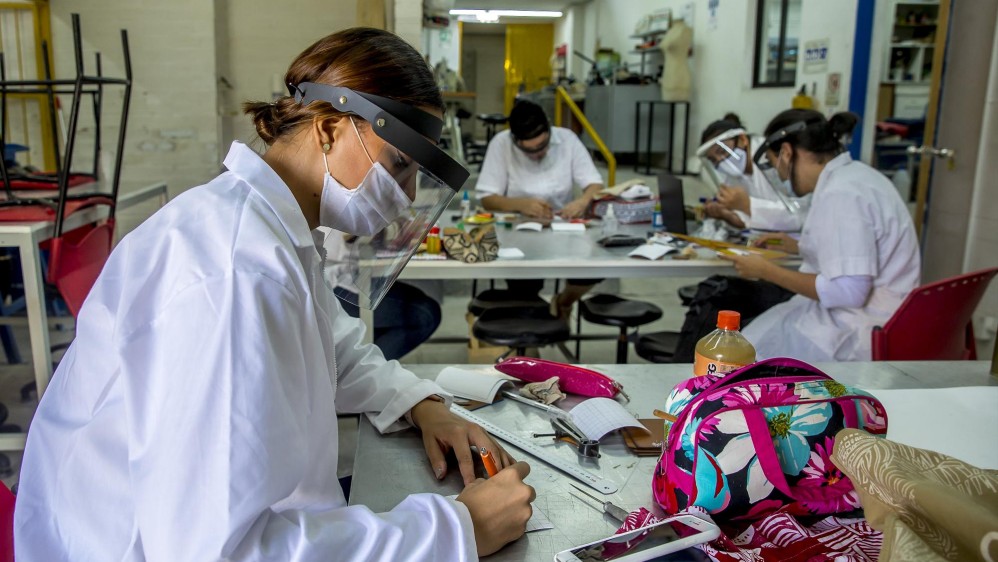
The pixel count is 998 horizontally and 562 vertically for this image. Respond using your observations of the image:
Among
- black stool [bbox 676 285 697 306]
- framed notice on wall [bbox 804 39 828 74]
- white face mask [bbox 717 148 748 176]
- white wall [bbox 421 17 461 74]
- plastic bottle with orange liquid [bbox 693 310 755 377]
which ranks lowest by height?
black stool [bbox 676 285 697 306]

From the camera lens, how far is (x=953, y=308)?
2051 mm

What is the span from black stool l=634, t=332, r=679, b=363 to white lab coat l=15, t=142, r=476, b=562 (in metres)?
1.93

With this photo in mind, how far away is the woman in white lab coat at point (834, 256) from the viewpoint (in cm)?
229

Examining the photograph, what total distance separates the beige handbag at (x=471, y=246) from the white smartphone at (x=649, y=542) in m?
1.75

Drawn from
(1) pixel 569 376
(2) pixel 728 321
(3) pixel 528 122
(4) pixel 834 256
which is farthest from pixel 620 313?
(2) pixel 728 321

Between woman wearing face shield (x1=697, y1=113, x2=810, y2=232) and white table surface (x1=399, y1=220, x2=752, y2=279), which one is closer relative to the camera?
white table surface (x1=399, y1=220, x2=752, y2=279)

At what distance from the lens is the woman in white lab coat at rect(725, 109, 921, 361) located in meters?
2.29

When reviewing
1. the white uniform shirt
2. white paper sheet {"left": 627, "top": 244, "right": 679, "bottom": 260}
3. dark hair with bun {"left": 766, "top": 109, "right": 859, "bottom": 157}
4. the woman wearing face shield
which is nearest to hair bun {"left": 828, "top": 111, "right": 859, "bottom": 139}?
dark hair with bun {"left": 766, "top": 109, "right": 859, "bottom": 157}

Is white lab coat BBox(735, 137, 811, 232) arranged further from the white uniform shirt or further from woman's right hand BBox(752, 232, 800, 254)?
the white uniform shirt

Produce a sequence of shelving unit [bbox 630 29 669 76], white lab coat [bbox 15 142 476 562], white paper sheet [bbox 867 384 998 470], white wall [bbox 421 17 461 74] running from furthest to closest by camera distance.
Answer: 1. shelving unit [bbox 630 29 669 76]
2. white wall [bbox 421 17 461 74]
3. white paper sheet [bbox 867 384 998 470]
4. white lab coat [bbox 15 142 476 562]

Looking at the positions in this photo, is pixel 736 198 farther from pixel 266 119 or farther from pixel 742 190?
pixel 266 119

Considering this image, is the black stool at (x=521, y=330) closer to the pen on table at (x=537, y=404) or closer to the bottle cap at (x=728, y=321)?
the pen on table at (x=537, y=404)

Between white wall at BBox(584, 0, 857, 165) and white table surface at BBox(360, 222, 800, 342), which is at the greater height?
white wall at BBox(584, 0, 857, 165)

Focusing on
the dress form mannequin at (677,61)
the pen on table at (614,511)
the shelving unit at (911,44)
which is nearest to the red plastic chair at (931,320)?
the pen on table at (614,511)
